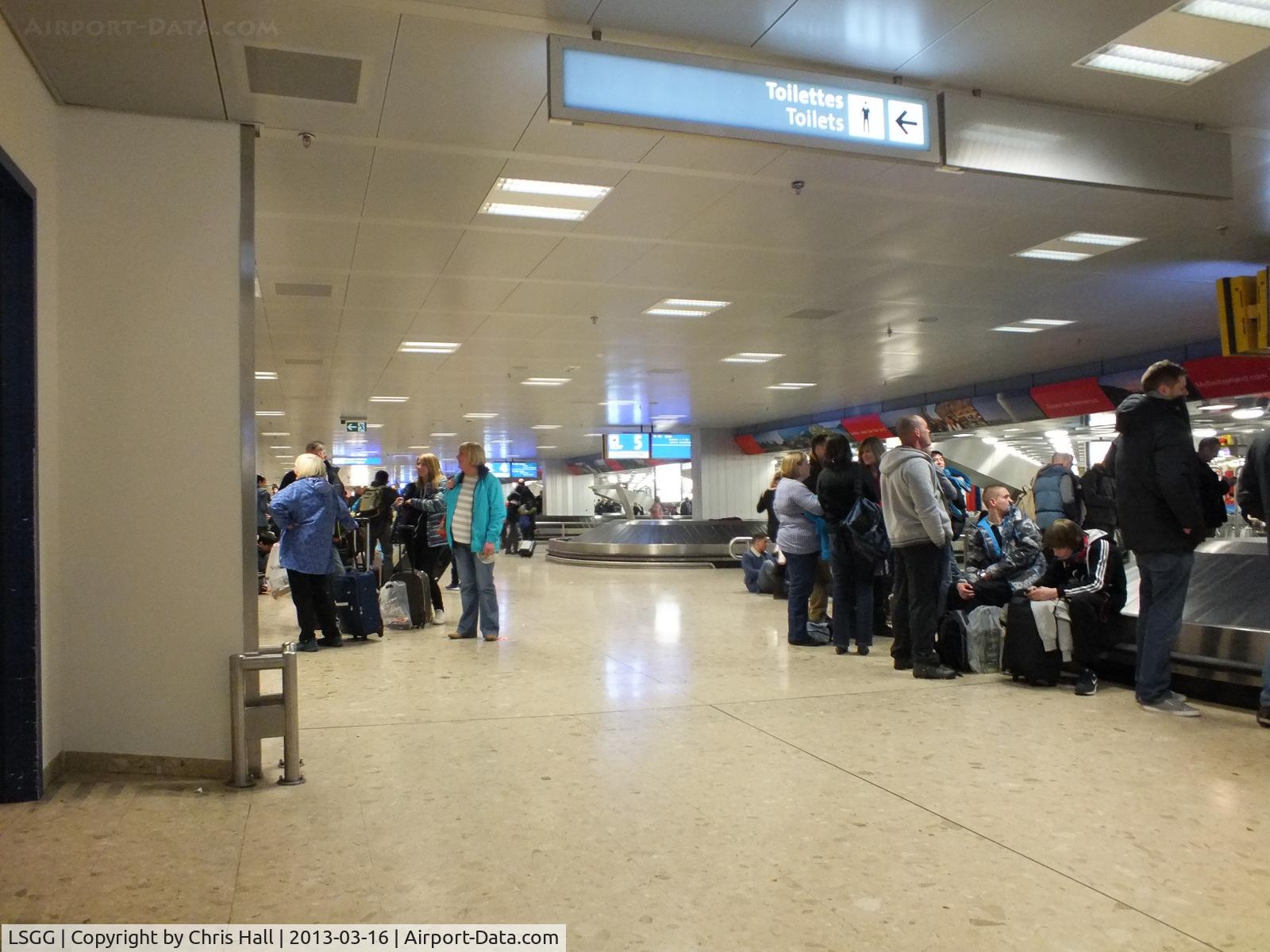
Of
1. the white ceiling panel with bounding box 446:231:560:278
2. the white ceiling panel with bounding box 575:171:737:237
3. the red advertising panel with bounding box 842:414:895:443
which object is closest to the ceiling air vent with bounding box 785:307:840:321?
the white ceiling panel with bounding box 446:231:560:278

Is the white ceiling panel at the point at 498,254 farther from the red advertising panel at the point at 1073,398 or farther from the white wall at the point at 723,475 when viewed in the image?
the white wall at the point at 723,475

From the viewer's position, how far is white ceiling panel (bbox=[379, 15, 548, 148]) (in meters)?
4.93

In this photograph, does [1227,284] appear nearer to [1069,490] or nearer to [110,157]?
[1069,490]

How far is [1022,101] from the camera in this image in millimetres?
5582

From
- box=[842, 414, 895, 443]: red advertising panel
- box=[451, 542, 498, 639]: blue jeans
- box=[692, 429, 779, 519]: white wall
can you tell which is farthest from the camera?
box=[692, 429, 779, 519]: white wall

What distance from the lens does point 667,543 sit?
19.7m

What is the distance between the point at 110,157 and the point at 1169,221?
8383mm

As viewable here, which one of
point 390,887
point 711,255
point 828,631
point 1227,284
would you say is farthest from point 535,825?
point 1227,284

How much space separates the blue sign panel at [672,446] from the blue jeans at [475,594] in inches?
838

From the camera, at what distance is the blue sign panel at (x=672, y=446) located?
3044 centimetres

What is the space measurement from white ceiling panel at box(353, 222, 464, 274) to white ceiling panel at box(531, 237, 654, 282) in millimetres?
1041

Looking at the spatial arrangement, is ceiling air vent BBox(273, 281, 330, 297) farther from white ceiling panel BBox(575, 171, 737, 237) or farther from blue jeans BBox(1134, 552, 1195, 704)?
blue jeans BBox(1134, 552, 1195, 704)

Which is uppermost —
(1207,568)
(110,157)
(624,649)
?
(110,157)

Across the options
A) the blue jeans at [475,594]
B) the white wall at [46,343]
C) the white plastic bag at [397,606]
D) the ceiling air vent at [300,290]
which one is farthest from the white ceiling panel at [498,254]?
the white wall at [46,343]
